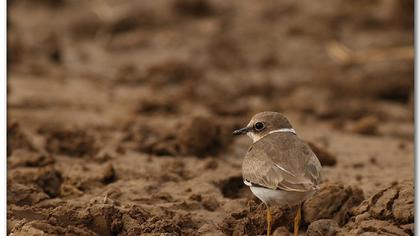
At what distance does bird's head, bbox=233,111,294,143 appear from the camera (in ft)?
18.6

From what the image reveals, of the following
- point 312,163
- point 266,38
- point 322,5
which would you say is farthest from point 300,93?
point 312,163

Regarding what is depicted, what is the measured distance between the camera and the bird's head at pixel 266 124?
5676mm

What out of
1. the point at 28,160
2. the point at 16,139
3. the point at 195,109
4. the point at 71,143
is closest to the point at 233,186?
the point at 28,160

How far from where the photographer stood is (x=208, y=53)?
12.0 m

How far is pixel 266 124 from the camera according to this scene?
18.7ft

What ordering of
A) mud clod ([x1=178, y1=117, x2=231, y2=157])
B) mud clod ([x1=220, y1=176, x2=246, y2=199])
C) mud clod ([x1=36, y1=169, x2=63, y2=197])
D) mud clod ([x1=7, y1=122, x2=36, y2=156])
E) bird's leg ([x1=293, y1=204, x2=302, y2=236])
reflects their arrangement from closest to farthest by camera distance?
1. bird's leg ([x1=293, y1=204, x2=302, y2=236])
2. mud clod ([x1=36, y1=169, x2=63, y2=197])
3. mud clod ([x1=220, y1=176, x2=246, y2=199])
4. mud clod ([x1=7, y1=122, x2=36, y2=156])
5. mud clod ([x1=178, y1=117, x2=231, y2=157])

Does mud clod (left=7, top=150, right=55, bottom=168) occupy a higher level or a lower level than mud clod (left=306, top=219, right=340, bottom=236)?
lower

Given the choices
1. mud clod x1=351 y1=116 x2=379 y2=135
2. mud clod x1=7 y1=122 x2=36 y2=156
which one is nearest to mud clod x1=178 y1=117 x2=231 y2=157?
mud clod x1=7 y1=122 x2=36 y2=156

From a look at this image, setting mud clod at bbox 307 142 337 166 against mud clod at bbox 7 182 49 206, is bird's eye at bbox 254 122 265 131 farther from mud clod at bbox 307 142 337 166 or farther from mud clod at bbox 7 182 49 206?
mud clod at bbox 307 142 337 166

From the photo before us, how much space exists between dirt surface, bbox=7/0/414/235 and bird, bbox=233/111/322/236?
25 centimetres

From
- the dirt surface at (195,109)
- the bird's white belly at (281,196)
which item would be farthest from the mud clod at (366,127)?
the bird's white belly at (281,196)

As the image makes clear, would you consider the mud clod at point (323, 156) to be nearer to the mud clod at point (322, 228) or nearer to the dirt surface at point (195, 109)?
the dirt surface at point (195, 109)

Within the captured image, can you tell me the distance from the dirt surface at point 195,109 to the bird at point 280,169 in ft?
0.83

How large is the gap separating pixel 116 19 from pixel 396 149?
18.9 feet
